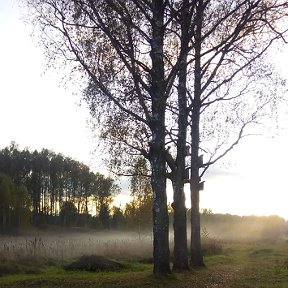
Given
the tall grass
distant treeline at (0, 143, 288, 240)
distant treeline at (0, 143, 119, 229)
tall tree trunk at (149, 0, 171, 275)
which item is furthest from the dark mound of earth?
distant treeline at (0, 143, 119, 229)

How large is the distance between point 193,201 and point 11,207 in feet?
182

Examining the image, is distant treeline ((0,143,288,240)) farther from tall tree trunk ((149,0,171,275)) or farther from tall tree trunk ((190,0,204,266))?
tall tree trunk ((149,0,171,275))

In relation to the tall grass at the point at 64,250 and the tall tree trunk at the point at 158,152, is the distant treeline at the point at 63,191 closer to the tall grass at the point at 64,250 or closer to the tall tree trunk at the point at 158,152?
the tall grass at the point at 64,250

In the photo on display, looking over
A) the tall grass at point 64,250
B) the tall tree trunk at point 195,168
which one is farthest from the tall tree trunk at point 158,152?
the tall grass at point 64,250

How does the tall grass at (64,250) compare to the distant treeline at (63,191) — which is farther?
the distant treeline at (63,191)

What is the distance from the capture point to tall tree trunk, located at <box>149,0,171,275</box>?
13.0 meters

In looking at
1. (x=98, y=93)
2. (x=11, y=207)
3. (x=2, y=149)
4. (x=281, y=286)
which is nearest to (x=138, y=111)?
(x=98, y=93)

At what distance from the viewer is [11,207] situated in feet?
228

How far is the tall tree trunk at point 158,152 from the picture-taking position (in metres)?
13.0

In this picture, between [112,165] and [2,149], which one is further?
[2,149]

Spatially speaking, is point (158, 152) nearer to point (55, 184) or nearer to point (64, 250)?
point (64, 250)

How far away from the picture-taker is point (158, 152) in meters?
13.3

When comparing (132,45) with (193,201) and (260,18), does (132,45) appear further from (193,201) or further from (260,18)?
(193,201)

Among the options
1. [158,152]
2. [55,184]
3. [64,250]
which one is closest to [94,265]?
[158,152]
